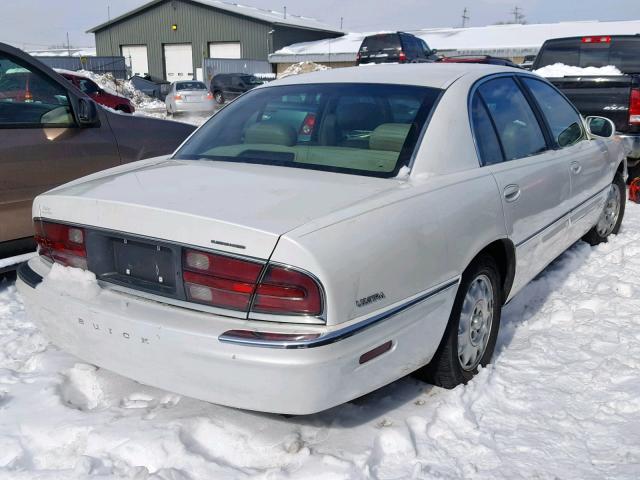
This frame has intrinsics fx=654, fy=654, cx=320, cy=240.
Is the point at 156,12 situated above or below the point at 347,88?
above

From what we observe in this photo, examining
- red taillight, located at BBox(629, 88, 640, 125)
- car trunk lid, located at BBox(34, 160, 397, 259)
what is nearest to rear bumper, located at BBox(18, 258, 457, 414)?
car trunk lid, located at BBox(34, 160, 397, 259)

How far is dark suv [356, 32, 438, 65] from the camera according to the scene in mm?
19641

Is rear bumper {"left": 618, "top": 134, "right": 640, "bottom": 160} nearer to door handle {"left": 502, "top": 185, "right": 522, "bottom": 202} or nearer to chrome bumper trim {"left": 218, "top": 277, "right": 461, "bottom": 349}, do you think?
door handle {"left": 502, "top": 185, "right": 522, "bottom": 202}

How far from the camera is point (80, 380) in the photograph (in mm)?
3213

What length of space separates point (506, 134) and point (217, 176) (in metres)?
1.66

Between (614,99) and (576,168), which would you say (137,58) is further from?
(576,168)

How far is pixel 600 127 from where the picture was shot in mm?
5238

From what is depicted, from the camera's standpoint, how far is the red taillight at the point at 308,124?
11.2ft

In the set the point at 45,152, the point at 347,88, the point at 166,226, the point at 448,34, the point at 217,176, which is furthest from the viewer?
the point at 448,34

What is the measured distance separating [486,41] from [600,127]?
123ft

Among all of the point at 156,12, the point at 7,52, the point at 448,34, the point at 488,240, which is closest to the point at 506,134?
the point at 488,240

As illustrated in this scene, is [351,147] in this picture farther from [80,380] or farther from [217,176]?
[80,380]

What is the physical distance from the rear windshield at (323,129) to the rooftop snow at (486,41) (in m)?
34.1

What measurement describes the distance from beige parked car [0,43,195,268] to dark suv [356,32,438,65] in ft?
51.1
